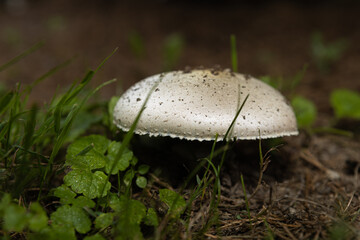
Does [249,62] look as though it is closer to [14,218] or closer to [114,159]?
[114,159]

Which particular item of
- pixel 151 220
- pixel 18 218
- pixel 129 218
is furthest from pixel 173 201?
pixel 18 218

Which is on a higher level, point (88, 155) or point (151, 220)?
point (88, 155)

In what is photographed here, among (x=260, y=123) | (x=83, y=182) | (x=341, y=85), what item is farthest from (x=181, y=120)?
(x=341, y=85)

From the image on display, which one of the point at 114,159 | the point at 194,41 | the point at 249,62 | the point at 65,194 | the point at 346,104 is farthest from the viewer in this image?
the point at 194,41

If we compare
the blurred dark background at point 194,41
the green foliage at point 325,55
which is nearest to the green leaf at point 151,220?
the blurred dark background at point 194,41

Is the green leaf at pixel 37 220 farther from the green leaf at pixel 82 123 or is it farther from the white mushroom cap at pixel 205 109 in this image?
the green leaf at pixel 82 123

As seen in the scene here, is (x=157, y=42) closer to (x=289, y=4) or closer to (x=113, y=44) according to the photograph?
(x=113, y=44)

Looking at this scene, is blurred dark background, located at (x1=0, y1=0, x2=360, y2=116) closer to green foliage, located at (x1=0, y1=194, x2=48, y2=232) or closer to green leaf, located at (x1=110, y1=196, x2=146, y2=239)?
green leaf, located at (x1=110, y1=196, x2=146, y2=239)
